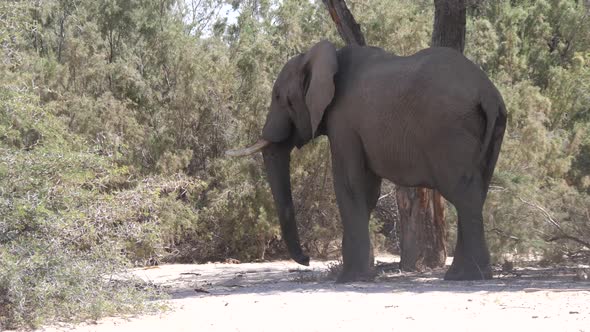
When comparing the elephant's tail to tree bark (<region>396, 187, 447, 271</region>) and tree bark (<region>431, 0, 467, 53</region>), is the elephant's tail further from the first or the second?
tree bark (<region>431, 0, 467, 53</region>)

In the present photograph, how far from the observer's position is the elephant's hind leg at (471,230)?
10969 millimetres

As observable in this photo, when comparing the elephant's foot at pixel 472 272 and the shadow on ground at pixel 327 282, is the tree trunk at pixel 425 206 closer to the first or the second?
the shadow on ground at pixel 327 282

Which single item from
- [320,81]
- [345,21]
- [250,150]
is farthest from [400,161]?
[345,21]

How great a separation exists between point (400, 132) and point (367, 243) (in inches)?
54.7

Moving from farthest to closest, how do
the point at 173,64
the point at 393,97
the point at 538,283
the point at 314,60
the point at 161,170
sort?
the point at 173,64, the point at 161,170, the point at 314,60, the point at 393,97, the point at 538,283

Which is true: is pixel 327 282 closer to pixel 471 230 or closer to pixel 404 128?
pixel 471 230

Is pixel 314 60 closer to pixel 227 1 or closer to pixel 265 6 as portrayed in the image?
pixel 265 6

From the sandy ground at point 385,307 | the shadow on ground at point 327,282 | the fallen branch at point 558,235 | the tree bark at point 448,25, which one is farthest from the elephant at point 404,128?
the tree bark at point 448,25

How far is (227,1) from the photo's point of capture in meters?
31.1

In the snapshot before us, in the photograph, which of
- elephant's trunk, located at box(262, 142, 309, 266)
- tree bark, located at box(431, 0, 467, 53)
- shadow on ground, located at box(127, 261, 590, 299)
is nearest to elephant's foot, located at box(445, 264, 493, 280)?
shadow on ground, located at box(127, 261, 590, 299)

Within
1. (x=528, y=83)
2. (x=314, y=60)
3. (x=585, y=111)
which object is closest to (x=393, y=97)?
(x=314, y=60)

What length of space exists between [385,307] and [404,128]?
3090 millimetres

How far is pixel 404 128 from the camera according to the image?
11.2 meters

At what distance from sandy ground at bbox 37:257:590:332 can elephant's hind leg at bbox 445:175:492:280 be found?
22 centimetres
